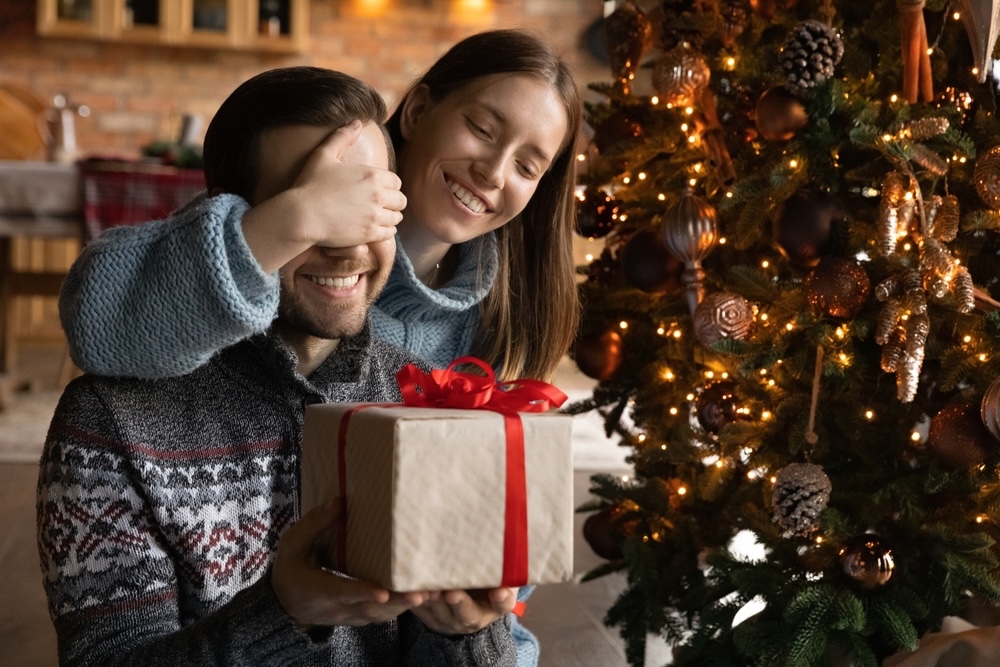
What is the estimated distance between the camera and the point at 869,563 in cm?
150

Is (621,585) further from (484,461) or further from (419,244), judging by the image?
(484,461)

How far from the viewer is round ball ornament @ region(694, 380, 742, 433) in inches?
65.4

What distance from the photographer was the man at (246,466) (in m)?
0.90

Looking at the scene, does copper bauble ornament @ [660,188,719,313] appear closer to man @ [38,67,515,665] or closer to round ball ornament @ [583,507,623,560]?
round ball ornament @ [583,507,623,560]

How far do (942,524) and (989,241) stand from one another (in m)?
0.42

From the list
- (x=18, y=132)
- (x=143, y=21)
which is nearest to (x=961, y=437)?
(x=18, y=132)

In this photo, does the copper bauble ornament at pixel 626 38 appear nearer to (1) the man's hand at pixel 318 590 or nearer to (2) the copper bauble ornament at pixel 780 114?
(2) the copper bauble ornament at pixel 780 114

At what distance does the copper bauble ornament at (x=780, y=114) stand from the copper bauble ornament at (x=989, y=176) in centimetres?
24

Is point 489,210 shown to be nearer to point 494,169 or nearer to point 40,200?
point 494,169

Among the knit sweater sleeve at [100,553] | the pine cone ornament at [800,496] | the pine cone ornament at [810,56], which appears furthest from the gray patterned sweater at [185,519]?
the pine cone ornament at [810,56]

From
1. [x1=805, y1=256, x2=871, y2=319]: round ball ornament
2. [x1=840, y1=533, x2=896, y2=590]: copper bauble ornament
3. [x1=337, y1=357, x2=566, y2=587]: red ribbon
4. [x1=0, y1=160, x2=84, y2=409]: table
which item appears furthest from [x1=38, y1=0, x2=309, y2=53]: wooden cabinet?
[x1=337, y1=357, x2=566, y2=587]: red ribbon

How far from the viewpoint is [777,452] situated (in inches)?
64.6

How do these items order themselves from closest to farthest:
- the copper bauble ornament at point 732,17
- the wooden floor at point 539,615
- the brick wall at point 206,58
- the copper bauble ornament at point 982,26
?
1. the copper bauble ornament at point 982,26
2. the copper bauble ornament at point 732,17
3. the wooden floor at point 539,615
4. the brick wall at point 206,58

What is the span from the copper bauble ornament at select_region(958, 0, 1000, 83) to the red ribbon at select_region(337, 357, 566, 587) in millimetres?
845
